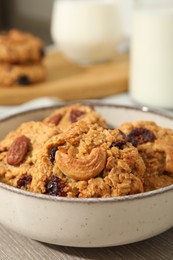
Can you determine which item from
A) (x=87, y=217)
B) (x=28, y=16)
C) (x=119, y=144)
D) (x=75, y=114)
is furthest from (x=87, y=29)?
(x=28, y=16)

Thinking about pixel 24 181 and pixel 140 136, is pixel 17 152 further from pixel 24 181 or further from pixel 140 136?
pixel 140 136

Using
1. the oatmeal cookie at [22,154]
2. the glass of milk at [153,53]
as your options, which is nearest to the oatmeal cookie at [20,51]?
the glass of milk at [153,53]

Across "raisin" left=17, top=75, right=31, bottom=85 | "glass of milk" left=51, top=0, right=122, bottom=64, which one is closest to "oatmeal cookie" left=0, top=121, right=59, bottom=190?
"raisin" left=17, top=75, right=31, bottom=85

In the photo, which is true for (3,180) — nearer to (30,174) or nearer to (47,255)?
(30,174)

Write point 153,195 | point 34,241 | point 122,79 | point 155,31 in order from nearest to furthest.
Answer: point 153,195 → point 34,241 → point 155,31 → point 122,79

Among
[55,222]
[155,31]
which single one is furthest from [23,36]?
[55,222]

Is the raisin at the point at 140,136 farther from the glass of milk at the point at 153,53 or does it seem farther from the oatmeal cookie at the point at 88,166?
the glass of milk at the point at 153,53

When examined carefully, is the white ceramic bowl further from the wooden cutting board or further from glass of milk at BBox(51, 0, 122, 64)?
glass of milk at BBox(51, 0, 122, 64)
